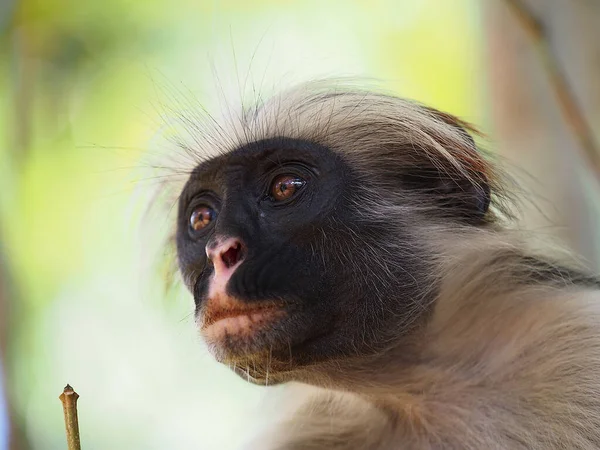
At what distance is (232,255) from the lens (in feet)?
7.41

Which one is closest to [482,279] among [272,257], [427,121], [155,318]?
[427,121]

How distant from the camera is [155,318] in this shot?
3766 mm

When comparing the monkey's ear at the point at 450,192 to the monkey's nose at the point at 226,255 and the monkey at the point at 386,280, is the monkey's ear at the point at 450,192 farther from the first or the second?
the monkey's nose at the point at 226,255

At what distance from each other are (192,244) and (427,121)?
34.3 inches

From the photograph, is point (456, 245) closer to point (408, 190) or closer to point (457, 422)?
point (408, 190)

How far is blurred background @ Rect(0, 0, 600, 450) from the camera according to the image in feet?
10.1

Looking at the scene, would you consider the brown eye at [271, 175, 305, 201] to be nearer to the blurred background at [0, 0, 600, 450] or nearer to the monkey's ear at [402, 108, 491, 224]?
the monkey's ear at [402, 108, 491, 224]

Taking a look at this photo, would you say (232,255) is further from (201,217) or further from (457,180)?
(457,180)

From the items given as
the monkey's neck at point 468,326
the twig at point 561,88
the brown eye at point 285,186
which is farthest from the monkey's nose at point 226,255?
the twig at point 561,88

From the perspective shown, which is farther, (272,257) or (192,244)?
(192,244)

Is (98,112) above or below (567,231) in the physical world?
above

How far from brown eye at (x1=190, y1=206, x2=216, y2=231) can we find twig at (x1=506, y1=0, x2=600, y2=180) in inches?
55.1

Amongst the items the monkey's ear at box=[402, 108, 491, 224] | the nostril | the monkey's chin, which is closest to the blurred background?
the monkey's ear at box=[402, 108, 491, 224]

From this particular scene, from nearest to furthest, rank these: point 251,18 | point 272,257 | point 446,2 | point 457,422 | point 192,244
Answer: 1. point 272,257
2. point 457,422
3. point 192,244
4. point 251,18
5. point 446,2
